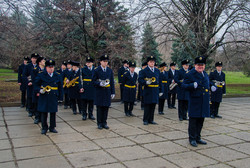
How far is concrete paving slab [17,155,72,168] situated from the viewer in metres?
4.80

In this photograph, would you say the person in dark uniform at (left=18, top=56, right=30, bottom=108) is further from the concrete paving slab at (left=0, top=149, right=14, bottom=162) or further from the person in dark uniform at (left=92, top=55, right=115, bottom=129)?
the concrete paving slab at (left=0, top=149, right=14, bottom=162)

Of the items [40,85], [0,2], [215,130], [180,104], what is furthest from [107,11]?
[215,130]

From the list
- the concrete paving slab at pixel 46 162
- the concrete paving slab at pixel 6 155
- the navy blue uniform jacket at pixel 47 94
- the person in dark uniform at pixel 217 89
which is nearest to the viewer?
the concrete paving slab at pixel 46 162

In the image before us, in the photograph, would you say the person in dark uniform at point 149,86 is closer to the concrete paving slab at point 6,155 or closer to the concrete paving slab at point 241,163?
the concrete paving slab at point 241,163

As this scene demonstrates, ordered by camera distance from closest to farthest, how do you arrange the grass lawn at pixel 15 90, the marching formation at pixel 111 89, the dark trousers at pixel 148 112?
the marching formation at pixel 111 89
the dark trousers at pixel 148 112
the grass lawn at pixel 15 90

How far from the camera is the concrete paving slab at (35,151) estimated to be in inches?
210

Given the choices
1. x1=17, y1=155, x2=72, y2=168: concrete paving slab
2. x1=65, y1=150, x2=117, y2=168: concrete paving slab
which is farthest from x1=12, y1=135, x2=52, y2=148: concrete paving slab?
x1=65, y1=150, x2=117, y2=168: concrete paving slab

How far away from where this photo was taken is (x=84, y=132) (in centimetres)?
734

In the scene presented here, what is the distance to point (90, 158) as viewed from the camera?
5.22 m

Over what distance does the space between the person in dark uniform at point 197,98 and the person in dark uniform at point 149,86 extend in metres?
1.97

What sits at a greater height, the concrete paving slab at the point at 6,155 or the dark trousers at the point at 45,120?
the dark trousers at the point at 45,120

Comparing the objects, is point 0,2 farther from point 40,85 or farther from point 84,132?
point 84,132

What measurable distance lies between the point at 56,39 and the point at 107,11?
3322mm

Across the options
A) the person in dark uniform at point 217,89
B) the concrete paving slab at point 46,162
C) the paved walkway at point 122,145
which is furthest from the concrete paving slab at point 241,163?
the person in dark uniform at point 217,89
